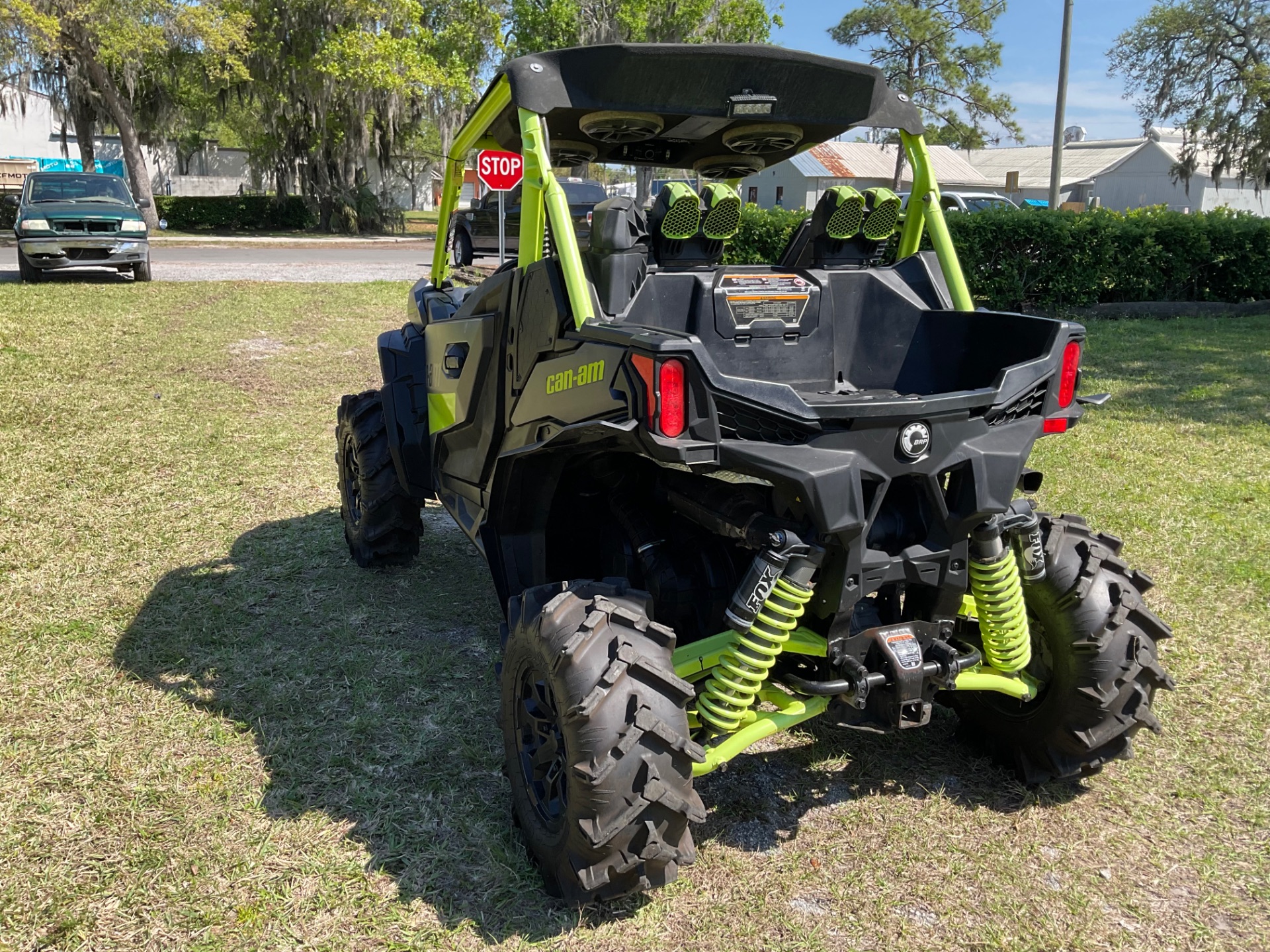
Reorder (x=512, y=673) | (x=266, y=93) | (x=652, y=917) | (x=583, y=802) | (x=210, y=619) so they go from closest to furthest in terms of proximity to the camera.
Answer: (x=583, y=802)
(x=652, y=917)
(x=512, y=673)
(x=210, y=619)
(x=266, y=93)

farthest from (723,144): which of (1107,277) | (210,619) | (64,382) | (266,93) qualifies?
(266,93)

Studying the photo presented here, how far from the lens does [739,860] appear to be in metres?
3.19

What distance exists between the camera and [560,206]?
315 cm

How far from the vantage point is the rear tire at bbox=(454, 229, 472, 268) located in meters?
5.09

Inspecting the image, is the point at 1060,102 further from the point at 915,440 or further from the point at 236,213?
the point at 236,213

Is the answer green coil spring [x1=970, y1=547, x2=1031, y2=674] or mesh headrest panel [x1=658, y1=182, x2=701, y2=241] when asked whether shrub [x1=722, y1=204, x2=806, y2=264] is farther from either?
green coil spring [x1=970, y1=547, x2=1031, y2=674]

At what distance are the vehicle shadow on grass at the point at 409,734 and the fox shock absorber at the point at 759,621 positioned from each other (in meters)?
0.62

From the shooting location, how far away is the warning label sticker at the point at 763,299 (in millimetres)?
3451

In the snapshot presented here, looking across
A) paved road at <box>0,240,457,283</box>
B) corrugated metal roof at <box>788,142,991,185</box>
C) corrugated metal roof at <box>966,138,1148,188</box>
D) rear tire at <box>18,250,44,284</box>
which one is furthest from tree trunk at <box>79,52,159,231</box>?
corrugated metal roof at <box>966,138,1148,188</box>

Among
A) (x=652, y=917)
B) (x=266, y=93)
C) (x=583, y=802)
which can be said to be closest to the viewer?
(x=583, y=802)

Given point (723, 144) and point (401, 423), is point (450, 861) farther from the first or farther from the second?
point (723, 144)

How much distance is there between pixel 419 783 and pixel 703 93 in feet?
8.39

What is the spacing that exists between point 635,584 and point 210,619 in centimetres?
235

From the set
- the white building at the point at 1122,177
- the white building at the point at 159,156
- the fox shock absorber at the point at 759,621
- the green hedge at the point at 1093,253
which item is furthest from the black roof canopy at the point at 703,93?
the white building at the point at 159,156
